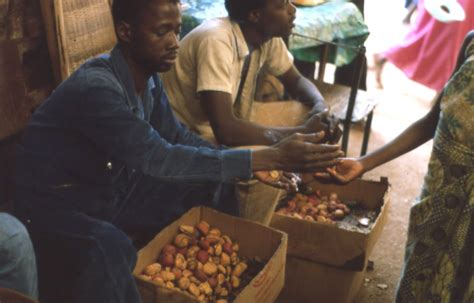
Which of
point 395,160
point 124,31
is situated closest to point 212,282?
point 124,31

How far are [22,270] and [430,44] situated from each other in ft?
13.2

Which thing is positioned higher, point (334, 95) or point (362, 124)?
point (334, 95)

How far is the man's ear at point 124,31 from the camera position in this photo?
1688 millimetres

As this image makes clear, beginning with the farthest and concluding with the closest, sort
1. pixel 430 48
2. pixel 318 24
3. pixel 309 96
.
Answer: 1. pixel 430 48
2. pixel 318 24
3. pixel 309 96

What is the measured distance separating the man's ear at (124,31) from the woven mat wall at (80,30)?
0.63 meters

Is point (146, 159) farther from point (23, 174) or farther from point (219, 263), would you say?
point (219, 263)

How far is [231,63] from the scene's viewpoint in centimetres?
229

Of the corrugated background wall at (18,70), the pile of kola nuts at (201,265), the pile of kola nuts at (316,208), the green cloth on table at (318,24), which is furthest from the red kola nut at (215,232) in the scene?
the green cloth on table at (318,24)

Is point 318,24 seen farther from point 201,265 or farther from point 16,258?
point 16,258

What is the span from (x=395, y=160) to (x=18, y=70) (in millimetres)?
2611

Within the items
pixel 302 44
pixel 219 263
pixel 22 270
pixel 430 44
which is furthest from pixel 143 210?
pixel 430 44

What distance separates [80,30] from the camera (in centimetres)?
235

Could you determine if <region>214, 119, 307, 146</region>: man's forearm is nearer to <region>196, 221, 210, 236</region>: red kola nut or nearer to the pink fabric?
<region>196, 221, 210, 236</region>: red kola nut

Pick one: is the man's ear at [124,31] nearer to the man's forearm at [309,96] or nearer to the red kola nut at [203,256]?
the red kola nut at [203,256]
